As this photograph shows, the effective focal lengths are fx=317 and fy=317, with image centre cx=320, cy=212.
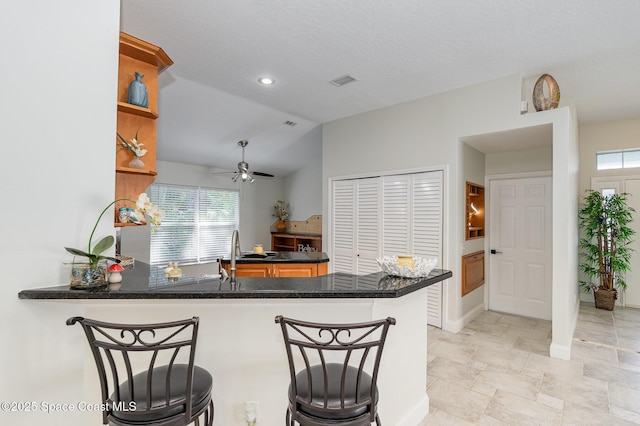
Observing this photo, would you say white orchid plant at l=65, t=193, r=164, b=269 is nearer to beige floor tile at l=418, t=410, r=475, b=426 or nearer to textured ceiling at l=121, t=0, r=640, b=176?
textured ceiling at l=121, t=0, r=640, b=176

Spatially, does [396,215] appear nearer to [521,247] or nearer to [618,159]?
[521,247]

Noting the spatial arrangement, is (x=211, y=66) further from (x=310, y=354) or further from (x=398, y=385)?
(x=398, y=385)

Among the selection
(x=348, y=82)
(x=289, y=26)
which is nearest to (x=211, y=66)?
(x=289, y=26)

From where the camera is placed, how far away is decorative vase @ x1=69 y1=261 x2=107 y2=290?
150cm

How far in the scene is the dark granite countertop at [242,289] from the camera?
1.45 m

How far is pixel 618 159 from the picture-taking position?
4.90m

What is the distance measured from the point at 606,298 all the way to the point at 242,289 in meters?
5.72

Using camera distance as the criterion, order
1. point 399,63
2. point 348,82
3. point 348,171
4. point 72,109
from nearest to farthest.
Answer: point 72,109
point 399,63
point 348,82
point 348,171

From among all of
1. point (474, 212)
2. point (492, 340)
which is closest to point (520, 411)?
point (492, 340)

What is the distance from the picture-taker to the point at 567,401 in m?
2.45

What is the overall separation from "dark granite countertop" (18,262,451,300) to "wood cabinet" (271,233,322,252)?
193 inches

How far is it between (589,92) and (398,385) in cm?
419

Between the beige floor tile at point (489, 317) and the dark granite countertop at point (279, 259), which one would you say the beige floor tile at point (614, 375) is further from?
the dark granite countertop at point (279, 259)

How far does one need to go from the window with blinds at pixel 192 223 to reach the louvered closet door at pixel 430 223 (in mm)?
4440
